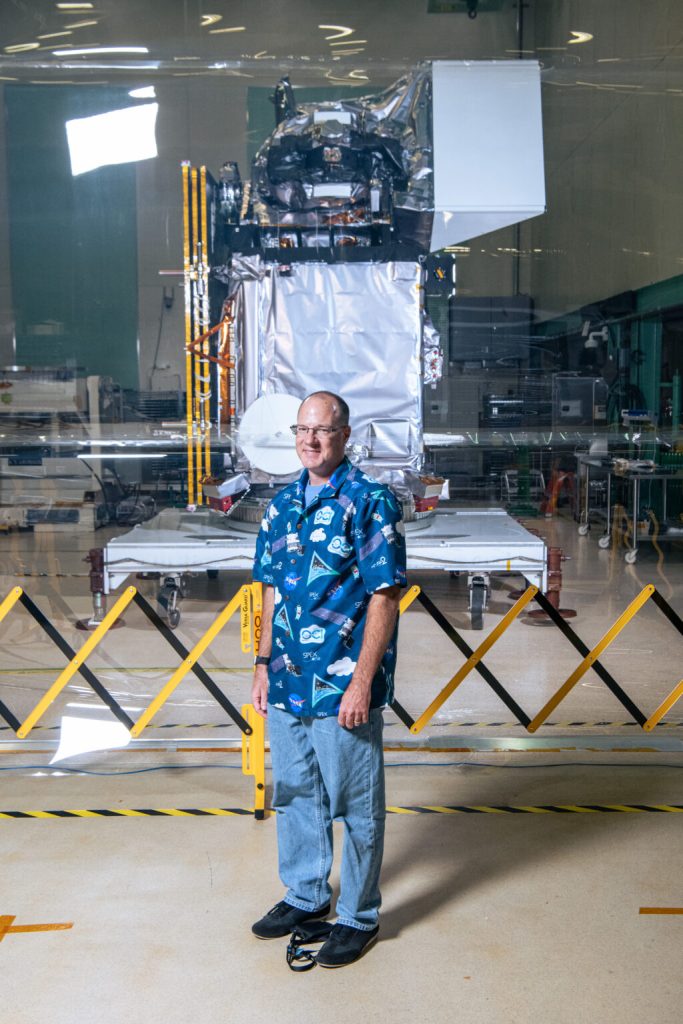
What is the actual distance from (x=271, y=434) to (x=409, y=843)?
262 centimetres

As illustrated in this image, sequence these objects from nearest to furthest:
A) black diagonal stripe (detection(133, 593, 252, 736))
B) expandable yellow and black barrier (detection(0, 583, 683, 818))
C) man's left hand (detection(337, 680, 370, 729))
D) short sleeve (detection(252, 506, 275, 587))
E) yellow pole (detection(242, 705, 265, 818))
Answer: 1. man's left hand (detection(337, 680, 370, 729))
2. short sleeve (detection(252, 506, 275, 587))
3. yellow pole (detection(242, 705, 265, 818))
4. expandable yellow and black barrier (detection(0, 583, 683, 818))
5. black diagonal stripe (detection(133, 593, 252, 736))

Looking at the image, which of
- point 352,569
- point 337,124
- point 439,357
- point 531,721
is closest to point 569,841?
point 531,721

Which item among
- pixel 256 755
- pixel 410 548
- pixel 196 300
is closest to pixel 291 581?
pixel 256 755

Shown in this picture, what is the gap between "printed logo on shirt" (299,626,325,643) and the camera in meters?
3.19

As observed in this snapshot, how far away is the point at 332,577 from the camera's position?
3.15 meters

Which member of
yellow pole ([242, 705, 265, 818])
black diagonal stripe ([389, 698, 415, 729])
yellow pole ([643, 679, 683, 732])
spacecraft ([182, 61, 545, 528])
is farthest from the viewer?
spacecraft ([182, 61, 545, 528])

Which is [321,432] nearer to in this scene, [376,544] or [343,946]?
[376,544]

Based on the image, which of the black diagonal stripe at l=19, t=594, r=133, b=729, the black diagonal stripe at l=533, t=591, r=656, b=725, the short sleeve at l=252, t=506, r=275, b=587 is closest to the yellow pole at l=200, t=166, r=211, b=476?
the black diagonal stripe at l=19, t=594, r=133, b=729

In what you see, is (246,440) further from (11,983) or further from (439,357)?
(11,983)

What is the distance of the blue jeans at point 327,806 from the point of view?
126 inches

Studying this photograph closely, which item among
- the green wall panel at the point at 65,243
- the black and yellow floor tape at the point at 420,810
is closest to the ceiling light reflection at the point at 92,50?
the green wall panel at the point at 65,243

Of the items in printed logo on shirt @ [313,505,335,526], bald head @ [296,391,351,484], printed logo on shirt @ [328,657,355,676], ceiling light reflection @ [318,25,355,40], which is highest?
ceiling light reflection @ [318,25,355,40]

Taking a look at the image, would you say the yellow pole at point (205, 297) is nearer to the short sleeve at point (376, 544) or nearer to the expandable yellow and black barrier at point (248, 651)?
the expandable yellow and black barrier at point (248, 651)

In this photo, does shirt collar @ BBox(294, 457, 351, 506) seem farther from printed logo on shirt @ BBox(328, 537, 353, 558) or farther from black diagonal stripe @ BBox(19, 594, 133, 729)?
black diagonal stripe @ BBox(19, 594, 133, 729)
